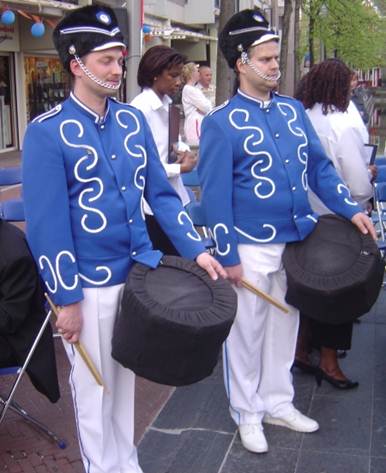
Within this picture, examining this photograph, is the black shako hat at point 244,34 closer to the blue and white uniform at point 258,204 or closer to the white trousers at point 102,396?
the blue and white uniform at point 258,204

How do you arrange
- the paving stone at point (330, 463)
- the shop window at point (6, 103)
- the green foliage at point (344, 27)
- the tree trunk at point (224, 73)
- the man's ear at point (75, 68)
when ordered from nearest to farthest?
the man's ear at point (75, 68) < the paving stone at point (330, 463) < the tree trunk at point (224, 73) < the shop window at point (6, 103) < the green foliage at point (344, 27)

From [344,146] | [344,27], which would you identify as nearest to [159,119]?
[344,146]

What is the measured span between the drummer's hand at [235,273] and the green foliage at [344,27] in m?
20.8

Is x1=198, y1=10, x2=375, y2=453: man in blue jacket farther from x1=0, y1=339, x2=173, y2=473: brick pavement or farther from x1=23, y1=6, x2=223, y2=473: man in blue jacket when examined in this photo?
x1=0, y1=339, x2=173, y2=473: brick pavement

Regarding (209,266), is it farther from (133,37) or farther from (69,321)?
(133,37)

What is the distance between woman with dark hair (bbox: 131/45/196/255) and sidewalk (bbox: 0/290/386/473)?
88 cm

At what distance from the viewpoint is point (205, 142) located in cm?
340

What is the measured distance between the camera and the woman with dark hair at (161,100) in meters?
4.24

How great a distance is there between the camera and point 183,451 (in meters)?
3.68

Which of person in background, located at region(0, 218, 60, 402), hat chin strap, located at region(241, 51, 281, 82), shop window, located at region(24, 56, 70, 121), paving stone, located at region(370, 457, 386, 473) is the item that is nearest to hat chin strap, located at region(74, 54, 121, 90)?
hat chin strap, located at region(241, 51, 281, 82)

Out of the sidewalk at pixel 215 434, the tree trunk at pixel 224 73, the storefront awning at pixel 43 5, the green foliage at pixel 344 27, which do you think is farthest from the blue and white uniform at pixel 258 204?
the green foliage at pixel 344 27

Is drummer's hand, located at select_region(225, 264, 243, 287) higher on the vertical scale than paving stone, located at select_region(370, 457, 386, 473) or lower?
higher

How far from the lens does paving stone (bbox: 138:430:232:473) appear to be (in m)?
3.53

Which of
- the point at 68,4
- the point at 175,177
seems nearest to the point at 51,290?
the point at 175,177
